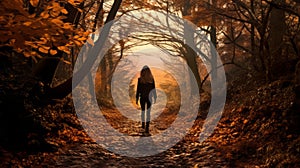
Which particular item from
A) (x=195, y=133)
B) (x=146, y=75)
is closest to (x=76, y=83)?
(x=146, y=75)

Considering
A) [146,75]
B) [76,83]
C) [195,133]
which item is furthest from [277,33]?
[76,83]

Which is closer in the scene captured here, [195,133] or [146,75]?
[195,133]

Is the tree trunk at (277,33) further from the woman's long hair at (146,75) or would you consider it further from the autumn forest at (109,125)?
the woman's long hair at (146,75)

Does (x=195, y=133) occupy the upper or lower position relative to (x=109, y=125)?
upper

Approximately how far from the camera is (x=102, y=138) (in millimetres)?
8023

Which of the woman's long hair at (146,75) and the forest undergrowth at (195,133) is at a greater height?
the woman's long hair at (146,75)

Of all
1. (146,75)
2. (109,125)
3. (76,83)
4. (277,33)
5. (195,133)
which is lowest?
(109,125)

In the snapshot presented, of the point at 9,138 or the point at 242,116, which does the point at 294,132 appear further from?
the point at 9,138

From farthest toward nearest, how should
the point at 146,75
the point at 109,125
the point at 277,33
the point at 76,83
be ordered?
the point at 109,125 → the point at 277,33 → the point at 146,75 → the point at 76,83

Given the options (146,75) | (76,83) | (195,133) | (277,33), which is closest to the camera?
(76,83)

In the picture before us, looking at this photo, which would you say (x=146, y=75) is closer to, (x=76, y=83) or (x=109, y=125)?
(x=76, y=83)

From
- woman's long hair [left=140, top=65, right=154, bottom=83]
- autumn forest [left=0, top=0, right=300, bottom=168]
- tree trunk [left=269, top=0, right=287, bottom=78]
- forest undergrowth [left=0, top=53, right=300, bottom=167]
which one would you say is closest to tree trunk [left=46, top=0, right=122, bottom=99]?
autumn forest [left=0, top=0, right=300, bottom=168]

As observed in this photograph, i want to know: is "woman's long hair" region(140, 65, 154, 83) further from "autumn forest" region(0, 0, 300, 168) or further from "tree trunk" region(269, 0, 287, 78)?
"tree trunk" region(269, 0, 287, 78)

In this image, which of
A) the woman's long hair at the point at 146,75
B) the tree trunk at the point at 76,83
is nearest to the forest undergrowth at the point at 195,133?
the tree trunk at the point at 76,83
